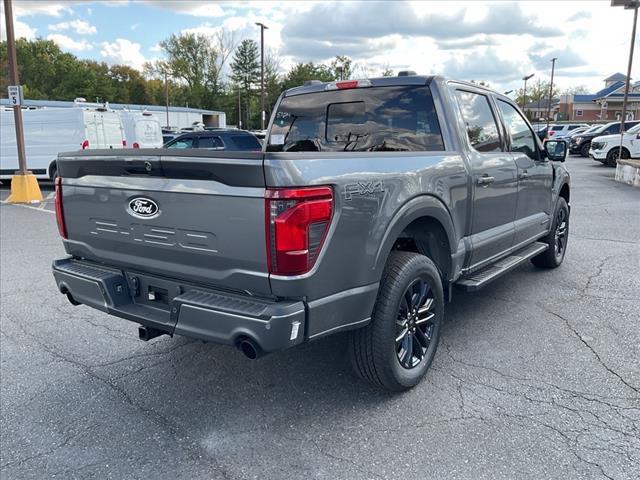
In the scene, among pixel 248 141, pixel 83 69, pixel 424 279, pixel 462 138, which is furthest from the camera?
pixel 83 69

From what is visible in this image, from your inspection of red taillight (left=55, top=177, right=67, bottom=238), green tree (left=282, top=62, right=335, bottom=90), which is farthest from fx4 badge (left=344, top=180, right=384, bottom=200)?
green tree (left=282, top=62, right=335, bottom=90)

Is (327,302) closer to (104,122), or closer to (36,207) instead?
(36,207)

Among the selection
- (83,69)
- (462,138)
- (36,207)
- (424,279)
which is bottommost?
(36,207)

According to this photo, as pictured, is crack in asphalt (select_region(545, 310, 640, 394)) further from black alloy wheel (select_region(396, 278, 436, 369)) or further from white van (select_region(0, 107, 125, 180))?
white van (select_region(0, 107, 125, 180))

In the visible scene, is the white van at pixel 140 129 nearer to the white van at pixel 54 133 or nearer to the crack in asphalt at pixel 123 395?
the white van at pixel 54 133

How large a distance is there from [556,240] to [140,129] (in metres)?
15.5

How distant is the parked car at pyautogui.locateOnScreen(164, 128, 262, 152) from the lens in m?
13.2

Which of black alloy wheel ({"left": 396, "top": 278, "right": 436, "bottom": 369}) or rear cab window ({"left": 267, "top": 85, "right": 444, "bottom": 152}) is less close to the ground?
rear cab window ({"left": 267, "top": 85, "right": 444, "bottom": 152})

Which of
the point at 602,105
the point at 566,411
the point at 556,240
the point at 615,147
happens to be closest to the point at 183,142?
the point at 556,240

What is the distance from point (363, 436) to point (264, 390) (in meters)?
0.82

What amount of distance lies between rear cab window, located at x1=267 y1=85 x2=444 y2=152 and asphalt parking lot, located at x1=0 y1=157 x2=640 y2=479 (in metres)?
1.59

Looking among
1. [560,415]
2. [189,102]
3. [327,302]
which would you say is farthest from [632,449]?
[189,102]

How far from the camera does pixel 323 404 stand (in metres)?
3.34

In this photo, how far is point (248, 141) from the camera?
13711mm
